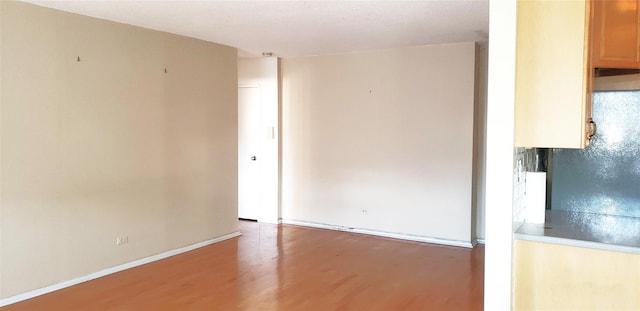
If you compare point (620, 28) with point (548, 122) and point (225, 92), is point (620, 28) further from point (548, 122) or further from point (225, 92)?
point (225, 92)

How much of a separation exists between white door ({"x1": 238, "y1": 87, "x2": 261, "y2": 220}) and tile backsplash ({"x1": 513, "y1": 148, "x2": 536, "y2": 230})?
15.9 ft

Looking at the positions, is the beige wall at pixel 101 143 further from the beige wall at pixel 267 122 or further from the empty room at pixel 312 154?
the beige wall at pixel 267 122

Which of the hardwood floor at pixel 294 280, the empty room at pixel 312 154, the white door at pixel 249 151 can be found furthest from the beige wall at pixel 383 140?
the hardwood floor at pixel 294 280

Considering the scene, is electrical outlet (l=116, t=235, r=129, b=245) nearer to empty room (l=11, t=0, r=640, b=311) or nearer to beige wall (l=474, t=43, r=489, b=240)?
empty room (l=11, t=0, r=640, b=311)

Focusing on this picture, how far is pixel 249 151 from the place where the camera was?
7188 millimetres

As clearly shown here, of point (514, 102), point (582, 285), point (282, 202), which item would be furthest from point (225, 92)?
point (582, 285)

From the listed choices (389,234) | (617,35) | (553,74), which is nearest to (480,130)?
(389,234)

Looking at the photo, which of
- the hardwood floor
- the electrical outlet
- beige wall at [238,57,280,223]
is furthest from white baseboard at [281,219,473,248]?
the electrical outlet

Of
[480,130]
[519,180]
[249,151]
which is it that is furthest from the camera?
[249,151]

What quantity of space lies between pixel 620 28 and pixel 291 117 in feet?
15.8

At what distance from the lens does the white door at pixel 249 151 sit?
279 inches

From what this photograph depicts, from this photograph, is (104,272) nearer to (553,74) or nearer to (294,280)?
(294,280)

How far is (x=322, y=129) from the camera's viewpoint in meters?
6.61

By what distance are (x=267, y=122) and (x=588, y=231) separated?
Result: 509cm
